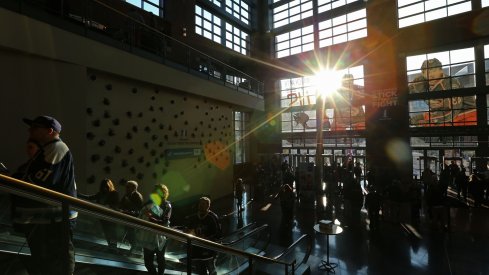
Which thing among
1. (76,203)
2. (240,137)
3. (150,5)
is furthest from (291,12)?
(76,203)

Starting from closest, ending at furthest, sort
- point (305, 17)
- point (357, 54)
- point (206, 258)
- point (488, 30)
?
point (206, 258) < point (488, 30) < point (357, 54) < point (305, 17)

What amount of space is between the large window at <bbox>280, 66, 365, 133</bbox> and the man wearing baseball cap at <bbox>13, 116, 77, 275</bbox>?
18561 millimetres

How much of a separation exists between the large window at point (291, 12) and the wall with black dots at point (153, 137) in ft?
41.6

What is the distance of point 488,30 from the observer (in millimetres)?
13930

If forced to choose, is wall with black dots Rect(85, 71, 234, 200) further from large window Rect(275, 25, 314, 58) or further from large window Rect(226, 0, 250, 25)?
large window Rect(275, 25, 314, 58)

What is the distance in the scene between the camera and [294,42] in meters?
22.2

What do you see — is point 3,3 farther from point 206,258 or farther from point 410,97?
point 410,97

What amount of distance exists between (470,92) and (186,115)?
15.7 meters

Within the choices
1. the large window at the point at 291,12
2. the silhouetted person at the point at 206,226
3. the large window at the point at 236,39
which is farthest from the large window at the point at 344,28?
the silhouetted person at the point at 206,226

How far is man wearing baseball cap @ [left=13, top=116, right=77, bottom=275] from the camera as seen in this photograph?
184 cm

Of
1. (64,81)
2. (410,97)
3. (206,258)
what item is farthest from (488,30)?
(64,81)

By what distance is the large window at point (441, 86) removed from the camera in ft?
49.2

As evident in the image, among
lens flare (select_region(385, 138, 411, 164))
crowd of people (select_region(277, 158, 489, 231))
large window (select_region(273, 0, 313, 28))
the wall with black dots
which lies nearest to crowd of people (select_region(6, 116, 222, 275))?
the wall with black dots

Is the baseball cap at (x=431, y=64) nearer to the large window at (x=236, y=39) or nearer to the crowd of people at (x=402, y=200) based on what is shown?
the crowd of people at (x=402, y=200)
